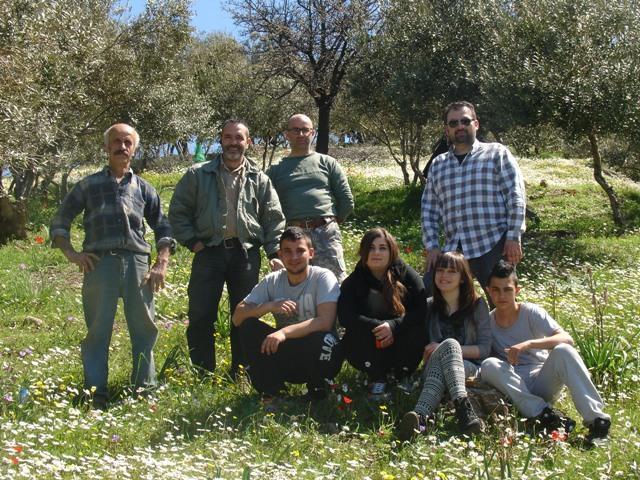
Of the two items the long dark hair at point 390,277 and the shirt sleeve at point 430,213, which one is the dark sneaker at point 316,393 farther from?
the shirt sleeve at point 430,213

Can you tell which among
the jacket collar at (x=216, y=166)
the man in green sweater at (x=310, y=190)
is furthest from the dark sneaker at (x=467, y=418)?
the jacket collar at (x=216, y=166)

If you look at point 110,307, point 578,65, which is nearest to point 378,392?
point 110,307

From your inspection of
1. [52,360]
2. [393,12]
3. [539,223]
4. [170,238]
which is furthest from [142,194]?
[393,12]

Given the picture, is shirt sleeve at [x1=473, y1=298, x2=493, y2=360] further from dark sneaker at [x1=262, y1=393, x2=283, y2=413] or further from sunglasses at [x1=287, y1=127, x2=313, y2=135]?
sunglasses at [x1=287, y1=127, x2=313, y2=135]

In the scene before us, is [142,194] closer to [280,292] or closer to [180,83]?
[280,292]

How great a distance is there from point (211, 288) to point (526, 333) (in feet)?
8.51

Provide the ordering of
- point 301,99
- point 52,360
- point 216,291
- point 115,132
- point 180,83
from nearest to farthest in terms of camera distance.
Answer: point 115,132
point 216,291
point 52,360
point 180,83
point 301,99

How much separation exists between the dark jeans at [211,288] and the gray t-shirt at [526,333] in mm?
2136

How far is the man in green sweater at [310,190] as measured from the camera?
709cm

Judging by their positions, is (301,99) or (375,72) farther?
(301,99)

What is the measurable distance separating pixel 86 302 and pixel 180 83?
595 inches

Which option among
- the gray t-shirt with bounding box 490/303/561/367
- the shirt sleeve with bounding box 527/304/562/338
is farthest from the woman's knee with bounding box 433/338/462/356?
the shirt sleeve with bounding box 527/304/562/338

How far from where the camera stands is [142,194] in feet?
20.9

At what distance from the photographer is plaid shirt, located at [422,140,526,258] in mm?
6422
